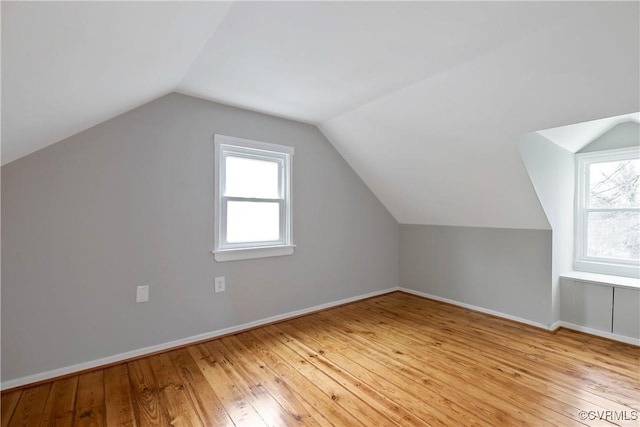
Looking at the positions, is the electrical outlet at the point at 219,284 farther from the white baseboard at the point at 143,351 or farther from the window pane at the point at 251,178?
the window pane at the point at 251,178

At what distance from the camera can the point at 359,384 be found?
2.02 m

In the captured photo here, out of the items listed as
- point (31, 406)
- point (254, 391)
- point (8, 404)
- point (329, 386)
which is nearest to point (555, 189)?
point (329, 386)

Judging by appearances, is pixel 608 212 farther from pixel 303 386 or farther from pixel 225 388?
pixel 225 388

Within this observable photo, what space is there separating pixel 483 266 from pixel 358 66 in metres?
2.77

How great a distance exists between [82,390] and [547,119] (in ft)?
12.2

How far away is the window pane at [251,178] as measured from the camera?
2941mm

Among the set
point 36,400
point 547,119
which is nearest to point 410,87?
point 547,119

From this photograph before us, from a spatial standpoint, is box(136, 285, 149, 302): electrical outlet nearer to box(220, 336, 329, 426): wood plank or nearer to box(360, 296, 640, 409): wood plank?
box(220, 336, 329, 426): wood plank

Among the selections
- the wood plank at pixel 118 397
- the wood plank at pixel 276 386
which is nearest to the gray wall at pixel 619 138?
the wood plank at pixel 276 386

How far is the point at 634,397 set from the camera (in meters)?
1.87

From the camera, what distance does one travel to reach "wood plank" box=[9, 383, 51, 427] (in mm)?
1656

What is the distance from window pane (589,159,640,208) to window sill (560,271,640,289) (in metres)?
0.72

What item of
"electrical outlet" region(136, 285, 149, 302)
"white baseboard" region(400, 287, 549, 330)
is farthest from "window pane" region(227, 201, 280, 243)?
"white baseboard" region(400, 287, 549, 330)

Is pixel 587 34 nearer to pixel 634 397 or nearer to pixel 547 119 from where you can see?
pixel 547 119
